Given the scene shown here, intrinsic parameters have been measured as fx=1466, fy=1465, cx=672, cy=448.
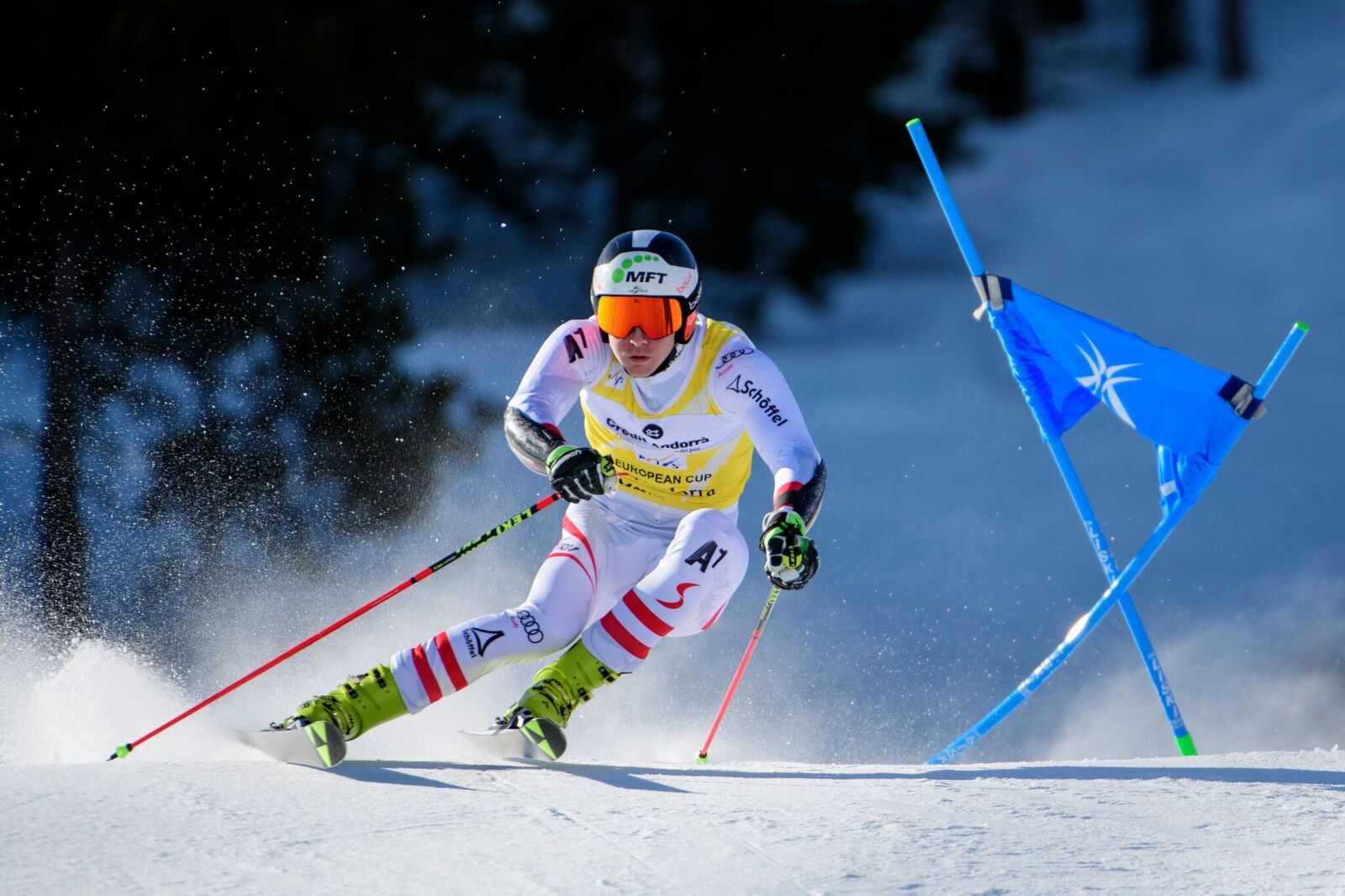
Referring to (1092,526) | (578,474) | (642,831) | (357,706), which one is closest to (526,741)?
(357,706)

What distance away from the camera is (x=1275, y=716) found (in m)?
6.74

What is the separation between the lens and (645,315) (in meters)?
3.56

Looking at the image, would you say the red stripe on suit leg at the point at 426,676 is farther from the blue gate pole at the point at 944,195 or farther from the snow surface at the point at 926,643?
the blue gate pole at the point at 944,195

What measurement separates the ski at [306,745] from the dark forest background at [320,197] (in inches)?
158

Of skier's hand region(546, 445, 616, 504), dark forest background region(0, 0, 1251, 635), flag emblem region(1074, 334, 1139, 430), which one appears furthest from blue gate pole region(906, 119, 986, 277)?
dark forest background region(0, 0, 1251, 635)

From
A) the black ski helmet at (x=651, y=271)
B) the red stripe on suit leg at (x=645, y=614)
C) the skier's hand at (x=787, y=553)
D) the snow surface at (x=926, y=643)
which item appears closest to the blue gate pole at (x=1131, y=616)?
the snow surface at (x=926, y=643)

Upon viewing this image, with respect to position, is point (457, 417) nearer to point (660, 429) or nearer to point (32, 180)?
point (32, 180)

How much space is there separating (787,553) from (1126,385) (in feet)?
4.19

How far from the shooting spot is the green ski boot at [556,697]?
10.5ft

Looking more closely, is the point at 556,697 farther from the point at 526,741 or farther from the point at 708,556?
the point at 708,556

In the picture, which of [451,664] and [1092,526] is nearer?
[451,664]

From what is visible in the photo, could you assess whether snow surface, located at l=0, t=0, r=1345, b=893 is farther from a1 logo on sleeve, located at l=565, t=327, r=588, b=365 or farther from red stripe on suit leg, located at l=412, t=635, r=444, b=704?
a1 logo on sleeve, located at l=565, t=327, r=588, b=365

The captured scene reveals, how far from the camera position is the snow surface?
238cm

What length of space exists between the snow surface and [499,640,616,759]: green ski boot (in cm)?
14
